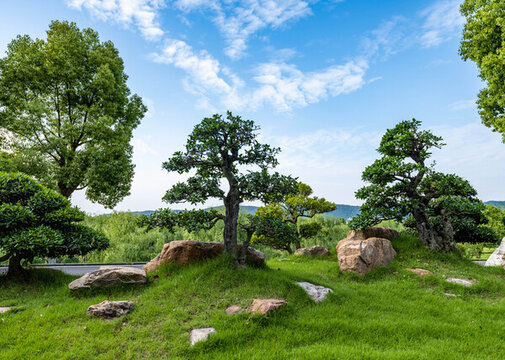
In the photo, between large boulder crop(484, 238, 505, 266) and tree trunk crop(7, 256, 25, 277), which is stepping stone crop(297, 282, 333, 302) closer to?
tree trunk crop(7, 256, 25, 277)

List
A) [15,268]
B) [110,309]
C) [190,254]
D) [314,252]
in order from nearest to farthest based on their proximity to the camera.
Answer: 1. [110,309]
2. [15,268]
3. [190,254]
4. [314,252]

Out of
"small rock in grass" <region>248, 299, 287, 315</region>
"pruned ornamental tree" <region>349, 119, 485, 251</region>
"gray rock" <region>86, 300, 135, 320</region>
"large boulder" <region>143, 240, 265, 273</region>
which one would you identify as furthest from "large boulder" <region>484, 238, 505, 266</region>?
"gray rock" <region>86, 300, 135, 320</region>

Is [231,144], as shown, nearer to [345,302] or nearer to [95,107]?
[345,302]

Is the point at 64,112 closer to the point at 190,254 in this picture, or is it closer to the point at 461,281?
the point at 190,254

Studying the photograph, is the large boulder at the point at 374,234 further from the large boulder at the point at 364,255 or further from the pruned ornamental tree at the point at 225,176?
the pruned ornamental tree at the point at 225,176

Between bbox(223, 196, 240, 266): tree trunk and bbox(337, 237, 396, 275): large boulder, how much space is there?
17.2 feet

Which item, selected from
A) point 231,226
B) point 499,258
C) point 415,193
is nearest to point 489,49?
point 415,193


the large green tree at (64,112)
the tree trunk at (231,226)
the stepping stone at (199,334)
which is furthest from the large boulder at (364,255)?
the large green tree at (64,112)

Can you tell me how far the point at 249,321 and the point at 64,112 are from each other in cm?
1720

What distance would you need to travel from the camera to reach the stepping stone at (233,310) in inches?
232

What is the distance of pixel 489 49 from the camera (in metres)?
12.6

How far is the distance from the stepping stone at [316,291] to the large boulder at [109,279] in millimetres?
5102

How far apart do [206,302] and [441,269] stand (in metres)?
9.66

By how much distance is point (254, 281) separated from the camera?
7.33 metres
